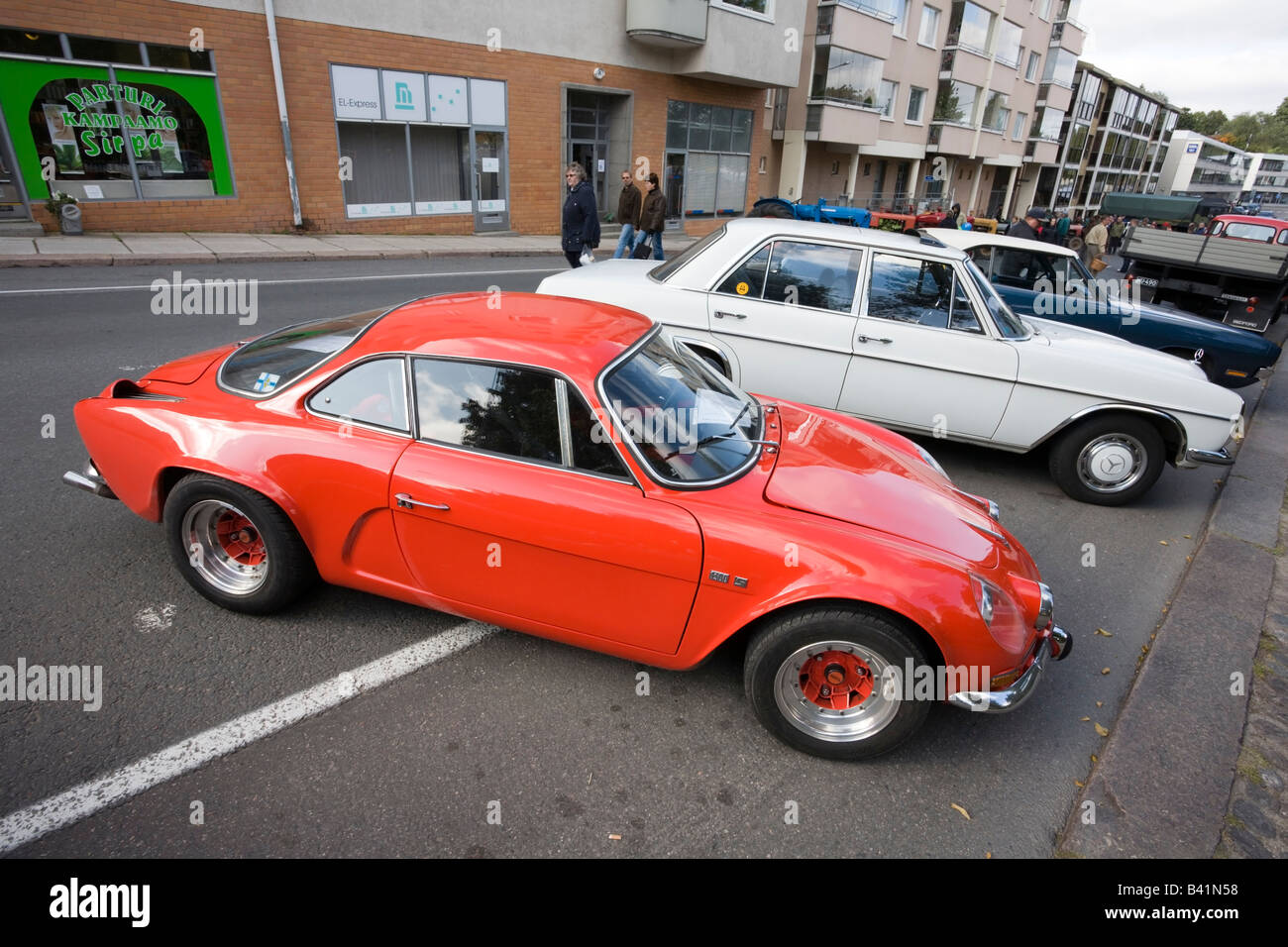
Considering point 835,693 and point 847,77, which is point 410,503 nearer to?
point 835,693

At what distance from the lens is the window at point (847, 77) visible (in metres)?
27.4

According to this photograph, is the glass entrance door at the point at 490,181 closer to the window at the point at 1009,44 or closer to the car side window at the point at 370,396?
the car side window at the point at 370,396

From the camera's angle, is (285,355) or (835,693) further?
(285,355)

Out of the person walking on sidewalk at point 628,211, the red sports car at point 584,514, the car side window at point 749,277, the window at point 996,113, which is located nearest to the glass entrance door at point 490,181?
the person walking on sidewalk at point 628,211

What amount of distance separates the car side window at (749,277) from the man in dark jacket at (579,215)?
6258mm

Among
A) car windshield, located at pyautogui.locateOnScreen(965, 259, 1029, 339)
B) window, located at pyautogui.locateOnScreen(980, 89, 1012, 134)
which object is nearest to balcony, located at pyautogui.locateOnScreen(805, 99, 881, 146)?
window, located at pyautogui.locateOnScreen(980, 89, 1012, 134)

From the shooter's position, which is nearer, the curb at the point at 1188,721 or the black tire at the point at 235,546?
the curb at the point at 1188,721

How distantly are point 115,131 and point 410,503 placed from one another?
15.0 meters

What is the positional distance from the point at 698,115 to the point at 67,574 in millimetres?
22794

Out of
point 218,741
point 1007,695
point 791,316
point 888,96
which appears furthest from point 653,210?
point 888,96

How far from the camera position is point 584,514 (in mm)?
2650

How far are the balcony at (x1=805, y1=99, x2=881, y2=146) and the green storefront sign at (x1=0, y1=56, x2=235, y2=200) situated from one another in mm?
21338

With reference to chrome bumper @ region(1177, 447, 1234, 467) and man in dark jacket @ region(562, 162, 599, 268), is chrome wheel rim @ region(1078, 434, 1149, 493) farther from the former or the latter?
man in dark jacket @ region(562, 162, 599, 268)

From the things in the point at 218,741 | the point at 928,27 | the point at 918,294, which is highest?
the point at 928,27
